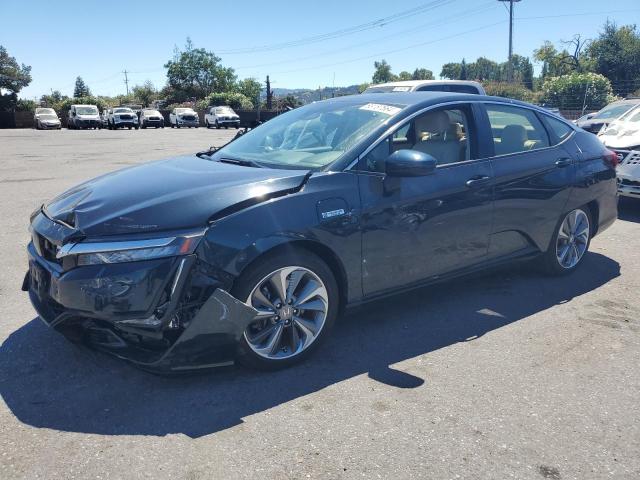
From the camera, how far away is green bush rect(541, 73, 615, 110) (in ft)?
88.7

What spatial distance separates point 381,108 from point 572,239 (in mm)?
2342

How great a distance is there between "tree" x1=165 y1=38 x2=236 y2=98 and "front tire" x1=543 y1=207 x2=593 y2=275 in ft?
259

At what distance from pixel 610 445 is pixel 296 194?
2089 mm

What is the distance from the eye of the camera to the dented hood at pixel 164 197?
3055 mm

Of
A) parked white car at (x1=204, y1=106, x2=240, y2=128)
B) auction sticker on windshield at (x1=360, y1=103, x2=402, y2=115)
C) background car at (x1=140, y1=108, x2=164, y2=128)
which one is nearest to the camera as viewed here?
auction sticker on windshield at (x1=360, y1=103, x2=402, y2=115)

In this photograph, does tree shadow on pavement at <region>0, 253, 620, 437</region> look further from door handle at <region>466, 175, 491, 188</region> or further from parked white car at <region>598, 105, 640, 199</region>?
parked white car at <region>598, 105, 640, 199</region>

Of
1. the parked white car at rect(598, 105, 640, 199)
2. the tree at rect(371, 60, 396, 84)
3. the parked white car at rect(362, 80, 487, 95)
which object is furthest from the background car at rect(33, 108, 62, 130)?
the tree at rect(371, 60, 396, 84)

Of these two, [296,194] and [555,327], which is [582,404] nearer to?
[555,327]

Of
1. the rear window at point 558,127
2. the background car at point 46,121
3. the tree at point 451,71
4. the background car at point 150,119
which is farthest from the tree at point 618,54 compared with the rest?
the tree at point 451,71

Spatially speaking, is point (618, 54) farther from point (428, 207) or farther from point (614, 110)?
point (428, 207)

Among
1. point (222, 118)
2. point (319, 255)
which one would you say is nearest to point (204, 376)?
point (319, 255)

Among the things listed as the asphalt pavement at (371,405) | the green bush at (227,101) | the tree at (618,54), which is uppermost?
the tree at (618,54)

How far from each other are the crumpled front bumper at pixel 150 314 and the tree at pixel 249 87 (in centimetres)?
8357

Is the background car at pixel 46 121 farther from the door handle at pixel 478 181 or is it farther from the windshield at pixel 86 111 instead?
the door handle at pixel 478 181
